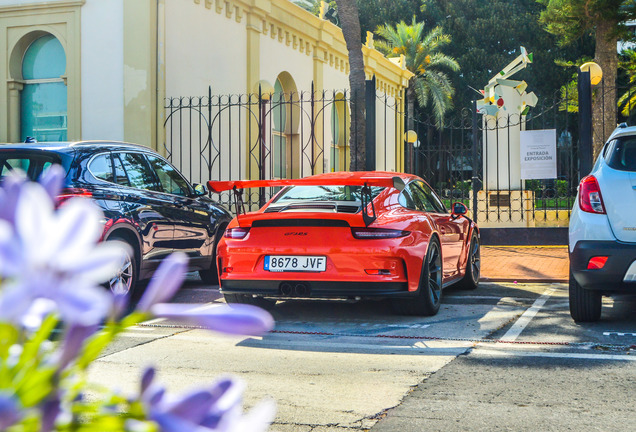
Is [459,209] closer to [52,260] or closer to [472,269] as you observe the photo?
[472,269]

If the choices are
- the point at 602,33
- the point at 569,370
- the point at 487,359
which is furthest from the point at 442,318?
the point at 602,33

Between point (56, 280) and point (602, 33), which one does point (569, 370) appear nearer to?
point (56, 280)

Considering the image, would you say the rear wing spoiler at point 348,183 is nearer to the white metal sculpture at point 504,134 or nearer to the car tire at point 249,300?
the car tire at point 249,300

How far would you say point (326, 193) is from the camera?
25.4ft

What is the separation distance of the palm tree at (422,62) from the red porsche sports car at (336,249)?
36804 millimetres

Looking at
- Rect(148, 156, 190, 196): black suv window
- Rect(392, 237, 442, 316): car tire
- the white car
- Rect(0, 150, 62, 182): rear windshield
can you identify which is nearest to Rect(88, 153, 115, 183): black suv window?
→ Rect(0, 150, 62, 182): rear windshield

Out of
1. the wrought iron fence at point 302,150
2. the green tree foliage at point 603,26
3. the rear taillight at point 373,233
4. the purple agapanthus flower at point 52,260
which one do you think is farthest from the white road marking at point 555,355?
the green tree foliage at point 603,26

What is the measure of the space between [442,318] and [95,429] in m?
7.10

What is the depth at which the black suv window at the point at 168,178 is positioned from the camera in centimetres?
920

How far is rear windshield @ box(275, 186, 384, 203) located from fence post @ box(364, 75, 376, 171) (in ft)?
23.2

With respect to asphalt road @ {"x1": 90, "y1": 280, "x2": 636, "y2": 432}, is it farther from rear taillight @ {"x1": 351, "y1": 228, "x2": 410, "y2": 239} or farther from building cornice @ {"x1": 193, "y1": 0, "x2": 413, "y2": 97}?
building cornice @ {"x1": 193, "y1": 0, "x2": 413, "y2": 97}

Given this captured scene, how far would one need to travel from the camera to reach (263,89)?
15375 mm

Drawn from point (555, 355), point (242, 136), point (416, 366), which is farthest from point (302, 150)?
point (416, 366)

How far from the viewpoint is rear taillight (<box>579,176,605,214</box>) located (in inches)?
257
